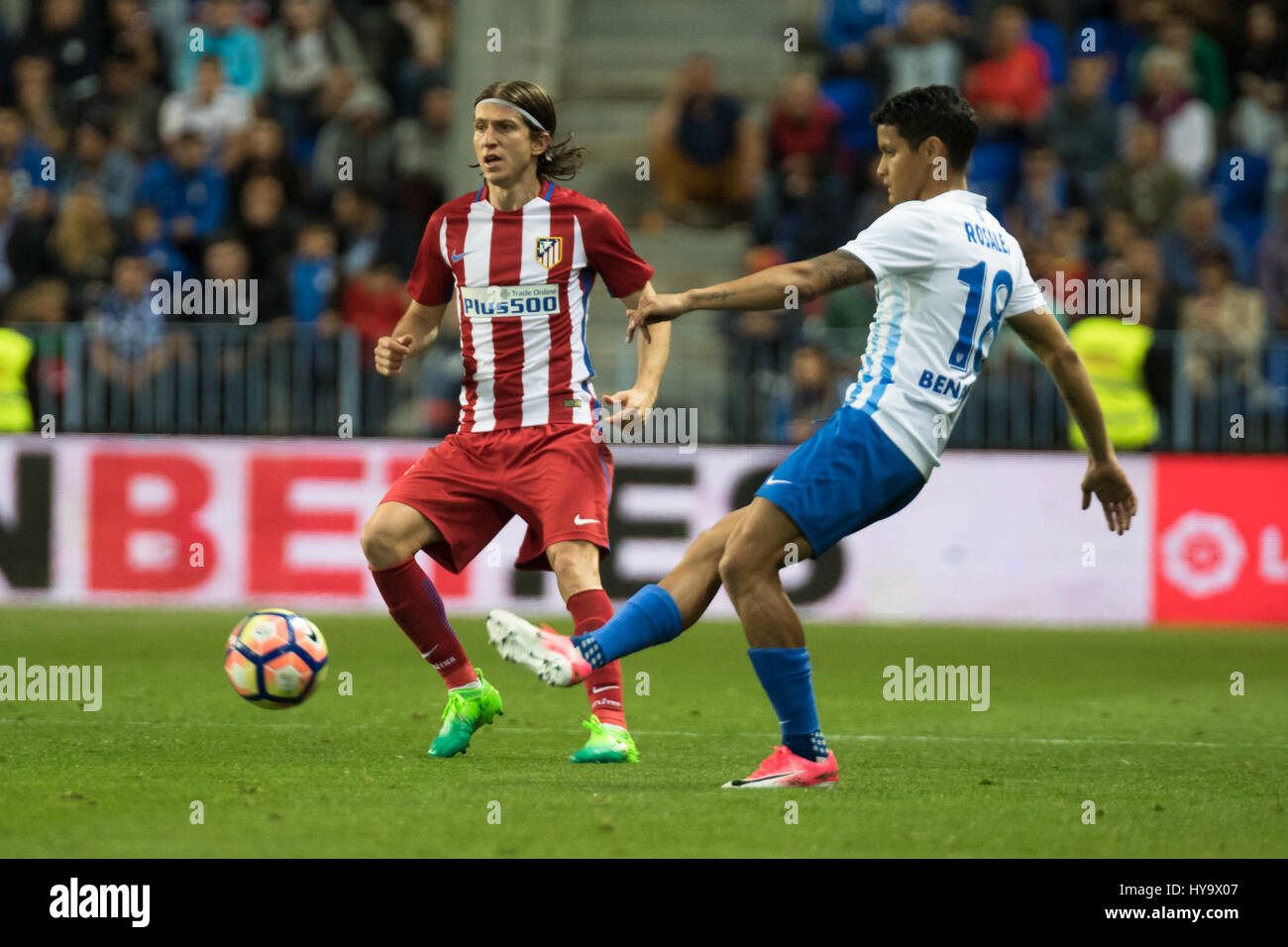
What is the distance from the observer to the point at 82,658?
35.3 feet

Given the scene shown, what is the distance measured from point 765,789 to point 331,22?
1329cm

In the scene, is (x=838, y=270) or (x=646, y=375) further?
(x=646, y=375)

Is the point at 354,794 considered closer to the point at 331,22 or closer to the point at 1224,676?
the point at 1224,676

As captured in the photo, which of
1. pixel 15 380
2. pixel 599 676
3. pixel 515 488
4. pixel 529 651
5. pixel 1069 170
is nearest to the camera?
pixel 529 651

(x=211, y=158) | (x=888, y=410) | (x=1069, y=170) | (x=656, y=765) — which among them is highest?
(x=211, y=158)

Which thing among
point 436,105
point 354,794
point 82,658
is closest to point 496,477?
point 354,794

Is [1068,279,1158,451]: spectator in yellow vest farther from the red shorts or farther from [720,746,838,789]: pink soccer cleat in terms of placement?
[720,746,838,789]: pink soccer cleat

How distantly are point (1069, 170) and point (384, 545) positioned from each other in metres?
10.5

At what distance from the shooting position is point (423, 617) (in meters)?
7.29

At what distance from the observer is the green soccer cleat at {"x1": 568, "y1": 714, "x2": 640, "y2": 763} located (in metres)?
7.03

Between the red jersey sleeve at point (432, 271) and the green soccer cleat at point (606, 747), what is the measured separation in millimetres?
1735

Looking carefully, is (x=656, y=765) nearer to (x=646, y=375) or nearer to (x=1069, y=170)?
(x=646, y=375)

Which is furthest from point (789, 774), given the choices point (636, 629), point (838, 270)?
point (838, 270)

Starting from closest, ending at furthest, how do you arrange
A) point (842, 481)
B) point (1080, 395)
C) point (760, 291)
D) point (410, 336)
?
1. point (760, 291)
2. point (842, 481)
3. point (1080, 395)
4. point (410, 336)
